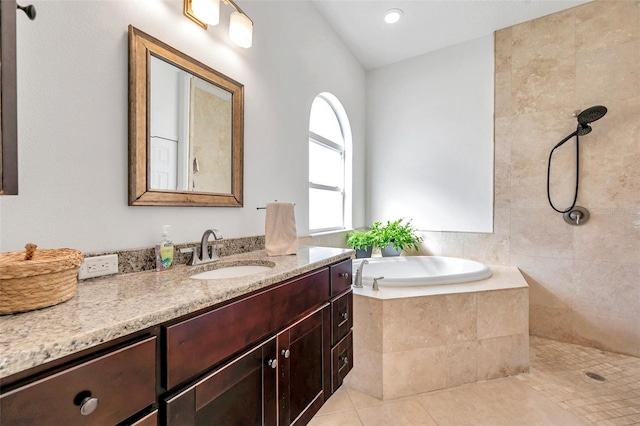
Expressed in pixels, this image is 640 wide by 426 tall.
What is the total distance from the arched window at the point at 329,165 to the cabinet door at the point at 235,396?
5.34ft

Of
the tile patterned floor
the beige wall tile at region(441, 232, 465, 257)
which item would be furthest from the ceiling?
the tile patterned floor

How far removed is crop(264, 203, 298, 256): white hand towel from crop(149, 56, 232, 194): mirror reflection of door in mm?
293

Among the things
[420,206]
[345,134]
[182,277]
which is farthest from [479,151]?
[182,277]

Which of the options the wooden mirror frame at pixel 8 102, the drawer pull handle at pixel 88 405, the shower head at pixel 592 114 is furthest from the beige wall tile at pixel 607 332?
the wooden mirror frame at pixel 8 102

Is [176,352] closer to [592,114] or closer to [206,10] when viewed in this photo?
[206,10]

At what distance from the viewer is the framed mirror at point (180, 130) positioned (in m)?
1.14

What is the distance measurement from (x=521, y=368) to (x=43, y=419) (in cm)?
256

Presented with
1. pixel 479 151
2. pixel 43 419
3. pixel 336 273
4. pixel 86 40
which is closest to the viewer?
pixel 43 419

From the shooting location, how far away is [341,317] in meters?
1.54

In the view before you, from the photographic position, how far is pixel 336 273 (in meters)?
1.51

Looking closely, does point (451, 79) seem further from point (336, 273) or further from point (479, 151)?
point (336, 273)

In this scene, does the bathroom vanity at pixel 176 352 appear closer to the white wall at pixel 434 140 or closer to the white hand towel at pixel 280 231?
the white hand towel at pixel 280 231

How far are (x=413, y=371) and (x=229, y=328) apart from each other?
1455 millimetres

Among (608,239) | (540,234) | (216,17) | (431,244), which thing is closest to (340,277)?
(216,17)
